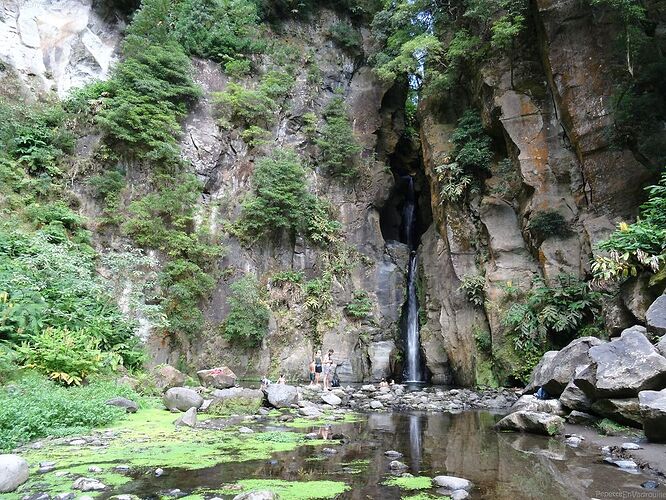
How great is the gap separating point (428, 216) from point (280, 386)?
665 inches

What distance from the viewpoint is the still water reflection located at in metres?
4.54

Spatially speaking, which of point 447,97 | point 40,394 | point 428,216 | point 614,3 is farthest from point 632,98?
point 40,394

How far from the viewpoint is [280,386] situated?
1070 cm

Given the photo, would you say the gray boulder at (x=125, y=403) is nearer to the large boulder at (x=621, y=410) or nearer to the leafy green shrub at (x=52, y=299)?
the leafy green shrub at (x=52, y=299)

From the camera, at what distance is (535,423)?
7473 mm

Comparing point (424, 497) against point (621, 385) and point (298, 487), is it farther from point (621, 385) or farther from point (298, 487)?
point (621, 385)

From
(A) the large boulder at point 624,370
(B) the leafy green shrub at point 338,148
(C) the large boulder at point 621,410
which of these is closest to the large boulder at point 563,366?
(A) the large boulder at point 624,370

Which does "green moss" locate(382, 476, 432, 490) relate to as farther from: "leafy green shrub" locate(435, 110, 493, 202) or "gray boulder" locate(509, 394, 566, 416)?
"leafy green shrub" locate(435, 110, 493, 202)

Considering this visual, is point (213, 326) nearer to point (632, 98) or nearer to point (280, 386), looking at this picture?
point (280, 386)

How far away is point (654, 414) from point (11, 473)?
24.5 feet

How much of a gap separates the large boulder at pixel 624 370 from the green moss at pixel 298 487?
5.13m

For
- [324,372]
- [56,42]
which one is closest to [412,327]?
[324,372]

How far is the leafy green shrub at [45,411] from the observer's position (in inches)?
235

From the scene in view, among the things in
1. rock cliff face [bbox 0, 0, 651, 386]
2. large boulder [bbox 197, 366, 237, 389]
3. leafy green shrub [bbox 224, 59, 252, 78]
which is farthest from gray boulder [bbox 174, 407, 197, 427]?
leafy green shrub [bbox 224, 59, 252, 78]
